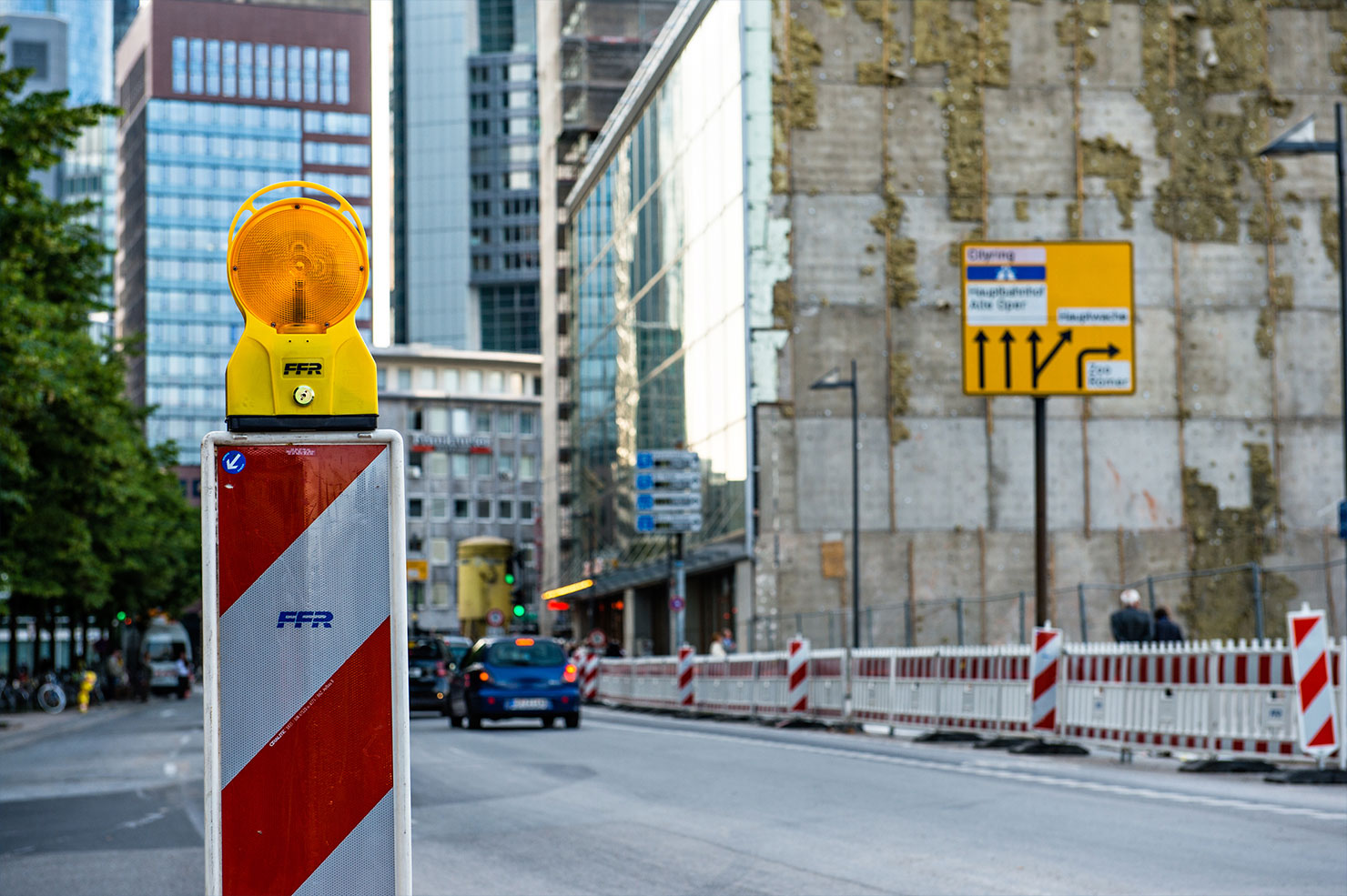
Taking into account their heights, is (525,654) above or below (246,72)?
below

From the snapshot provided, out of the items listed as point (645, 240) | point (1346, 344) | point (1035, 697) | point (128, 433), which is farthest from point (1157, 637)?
point (645, 240)

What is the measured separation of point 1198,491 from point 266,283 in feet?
153

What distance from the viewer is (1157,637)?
22.9 metres

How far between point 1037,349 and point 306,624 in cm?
2180

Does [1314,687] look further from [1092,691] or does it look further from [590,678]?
[590,678]

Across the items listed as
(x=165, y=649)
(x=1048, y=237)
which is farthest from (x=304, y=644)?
(x=165, y=649)

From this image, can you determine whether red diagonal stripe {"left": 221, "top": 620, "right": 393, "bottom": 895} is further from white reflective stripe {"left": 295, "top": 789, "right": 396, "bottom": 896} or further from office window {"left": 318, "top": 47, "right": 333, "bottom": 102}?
office window {"left": 318, "top": 47, "right": 333, "bottom": 102}

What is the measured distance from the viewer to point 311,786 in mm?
3717

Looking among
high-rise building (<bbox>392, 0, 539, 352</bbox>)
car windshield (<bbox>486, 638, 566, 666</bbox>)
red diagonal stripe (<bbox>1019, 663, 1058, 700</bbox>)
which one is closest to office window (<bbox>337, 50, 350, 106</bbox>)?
high-rise building (<bbox>392, 0, 539, 352</bbox>)

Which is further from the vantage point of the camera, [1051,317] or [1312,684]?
[1051,317]

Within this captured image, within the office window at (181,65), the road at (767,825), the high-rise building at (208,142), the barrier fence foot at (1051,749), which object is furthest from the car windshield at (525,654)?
the office window at (181,65)

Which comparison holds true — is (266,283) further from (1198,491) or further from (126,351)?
(1198,491)

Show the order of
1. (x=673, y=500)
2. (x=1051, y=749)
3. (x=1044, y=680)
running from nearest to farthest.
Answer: (x=1051, y=749) < (x=1044, y=680) < (x=673, y=500)

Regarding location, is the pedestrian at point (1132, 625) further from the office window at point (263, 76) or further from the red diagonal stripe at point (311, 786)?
the office window at point (263, 76)
